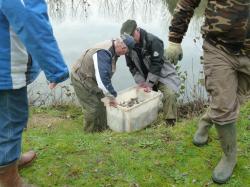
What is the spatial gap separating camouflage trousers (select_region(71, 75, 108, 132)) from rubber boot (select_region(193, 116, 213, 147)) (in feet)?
7.10

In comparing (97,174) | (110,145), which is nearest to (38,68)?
(97,174)

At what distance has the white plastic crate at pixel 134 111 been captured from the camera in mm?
6203

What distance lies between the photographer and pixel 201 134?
468 cm

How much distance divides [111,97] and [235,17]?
2.85m

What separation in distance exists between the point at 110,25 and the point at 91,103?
603 cm

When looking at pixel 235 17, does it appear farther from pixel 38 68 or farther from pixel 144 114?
pixel 144 114

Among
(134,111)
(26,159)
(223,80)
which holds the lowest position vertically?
(134,111)

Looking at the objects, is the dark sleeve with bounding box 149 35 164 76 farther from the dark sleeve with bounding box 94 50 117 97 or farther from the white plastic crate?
the dark sleeve with bounding box 94 50 117 97

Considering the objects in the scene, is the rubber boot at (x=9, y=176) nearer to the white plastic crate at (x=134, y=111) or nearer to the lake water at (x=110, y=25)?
the white plastic crate at (x=134, y=111)

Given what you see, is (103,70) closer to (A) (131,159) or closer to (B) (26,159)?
(A) (131,159)

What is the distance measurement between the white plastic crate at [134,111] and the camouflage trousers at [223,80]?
2.44m

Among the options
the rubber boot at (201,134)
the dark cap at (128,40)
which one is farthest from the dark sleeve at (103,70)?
the rubber boot at (201,134)

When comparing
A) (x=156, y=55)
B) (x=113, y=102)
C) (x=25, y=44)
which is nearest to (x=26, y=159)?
(x=25, y=44)

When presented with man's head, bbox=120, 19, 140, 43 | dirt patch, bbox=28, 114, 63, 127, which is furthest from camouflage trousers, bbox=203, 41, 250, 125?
dirt patch, bbox=28, 114, 63, 127
